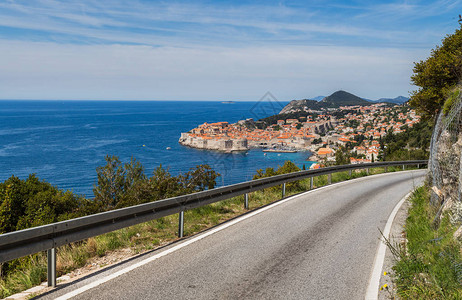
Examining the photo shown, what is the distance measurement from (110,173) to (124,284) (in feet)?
92.8

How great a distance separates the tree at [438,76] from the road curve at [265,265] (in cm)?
630

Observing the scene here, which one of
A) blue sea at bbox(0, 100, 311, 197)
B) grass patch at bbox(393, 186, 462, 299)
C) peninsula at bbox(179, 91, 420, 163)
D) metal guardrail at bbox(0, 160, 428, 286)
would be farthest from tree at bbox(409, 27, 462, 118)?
peninsula at bbox(179, 91, 420, 163)

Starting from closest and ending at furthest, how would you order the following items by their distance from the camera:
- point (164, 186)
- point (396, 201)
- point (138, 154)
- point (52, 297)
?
point (52, 297)
point (396, 201)
point (164, 186)
point (138, 154)

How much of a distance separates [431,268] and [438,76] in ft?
33.0

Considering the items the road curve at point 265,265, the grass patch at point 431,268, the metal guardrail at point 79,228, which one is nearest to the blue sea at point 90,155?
the road curve at point 265,265

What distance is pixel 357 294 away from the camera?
14.0 feet

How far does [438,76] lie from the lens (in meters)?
12.1

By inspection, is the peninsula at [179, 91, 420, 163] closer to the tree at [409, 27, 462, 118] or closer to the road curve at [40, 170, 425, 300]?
the tree at [409, 27, 462, 118]

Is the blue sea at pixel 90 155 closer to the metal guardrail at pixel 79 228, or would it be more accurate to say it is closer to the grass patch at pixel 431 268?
the metal guardrail at pixel 79 228

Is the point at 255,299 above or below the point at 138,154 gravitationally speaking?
above

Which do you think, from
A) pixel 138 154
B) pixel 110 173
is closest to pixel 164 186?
pixel 110 173

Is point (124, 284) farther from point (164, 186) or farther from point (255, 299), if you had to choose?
point (164, 186)

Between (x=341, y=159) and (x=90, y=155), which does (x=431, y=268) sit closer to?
(x=341, y=159)

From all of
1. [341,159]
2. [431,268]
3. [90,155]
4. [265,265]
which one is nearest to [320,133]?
[90,155]
